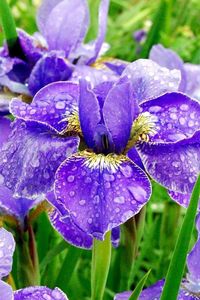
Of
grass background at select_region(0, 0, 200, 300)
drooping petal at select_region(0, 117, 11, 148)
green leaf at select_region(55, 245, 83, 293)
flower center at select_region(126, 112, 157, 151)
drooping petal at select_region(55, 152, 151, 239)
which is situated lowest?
grass background at select_region(0, 0, 200, 300)

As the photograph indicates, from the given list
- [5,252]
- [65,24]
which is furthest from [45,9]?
[5,252]

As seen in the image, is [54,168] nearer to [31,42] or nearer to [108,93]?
[108,93]

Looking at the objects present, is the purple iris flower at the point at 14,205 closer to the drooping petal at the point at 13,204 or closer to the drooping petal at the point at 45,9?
the drooping petal at the point at 13,204

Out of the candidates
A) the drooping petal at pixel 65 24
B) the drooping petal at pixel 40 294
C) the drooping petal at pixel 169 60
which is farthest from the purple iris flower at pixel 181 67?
the drooping petal at pixel 40 294

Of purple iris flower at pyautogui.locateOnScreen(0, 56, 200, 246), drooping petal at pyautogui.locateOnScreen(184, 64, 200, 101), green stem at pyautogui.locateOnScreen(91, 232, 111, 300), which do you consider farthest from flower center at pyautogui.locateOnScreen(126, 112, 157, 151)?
drooping petal at pyautogui.locateOnScreen(184, 64, 200, 101)

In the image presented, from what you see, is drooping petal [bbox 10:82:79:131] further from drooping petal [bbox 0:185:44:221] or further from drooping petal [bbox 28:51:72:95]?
drooping petal [bbox 28:51:72:95]

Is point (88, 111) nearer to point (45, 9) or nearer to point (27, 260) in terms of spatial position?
point (27, 260)
